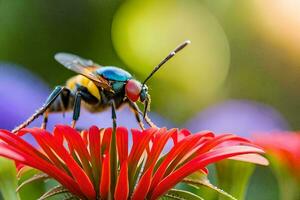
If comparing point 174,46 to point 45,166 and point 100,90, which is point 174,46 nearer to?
point 100,90

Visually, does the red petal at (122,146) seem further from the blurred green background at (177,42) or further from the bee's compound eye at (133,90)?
the blurred green background at (177,42)


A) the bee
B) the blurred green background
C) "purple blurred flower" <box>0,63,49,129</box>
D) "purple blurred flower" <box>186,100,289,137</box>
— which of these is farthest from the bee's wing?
the blurred green background

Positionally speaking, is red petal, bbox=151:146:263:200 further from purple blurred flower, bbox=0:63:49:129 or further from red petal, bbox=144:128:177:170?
purple blurred flower, bbox=0:63:49:129

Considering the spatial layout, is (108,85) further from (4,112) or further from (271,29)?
(271,29)

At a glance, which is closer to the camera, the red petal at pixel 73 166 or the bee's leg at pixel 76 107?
the red petal at pixel 73 166

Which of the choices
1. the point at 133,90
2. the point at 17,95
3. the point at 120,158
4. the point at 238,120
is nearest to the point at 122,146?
the point at 120,158

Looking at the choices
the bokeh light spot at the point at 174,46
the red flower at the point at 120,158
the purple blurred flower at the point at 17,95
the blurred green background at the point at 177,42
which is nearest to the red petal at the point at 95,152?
the red flower at the point at 120,158
